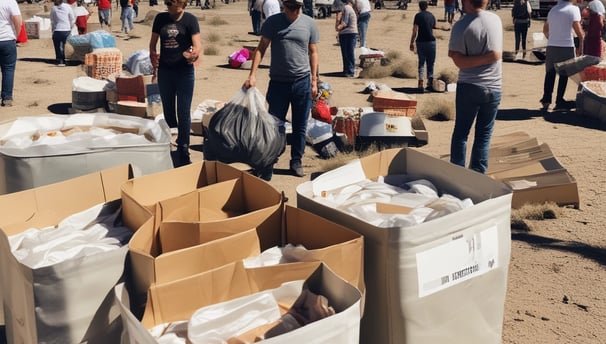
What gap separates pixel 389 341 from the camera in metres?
2.83

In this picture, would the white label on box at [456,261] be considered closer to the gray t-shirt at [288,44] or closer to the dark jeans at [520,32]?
the gray t-shirt at [288,44]

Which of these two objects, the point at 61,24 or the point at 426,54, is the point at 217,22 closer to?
the point at 61,24

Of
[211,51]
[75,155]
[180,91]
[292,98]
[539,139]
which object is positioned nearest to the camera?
[75,155]

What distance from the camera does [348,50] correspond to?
13414 mm

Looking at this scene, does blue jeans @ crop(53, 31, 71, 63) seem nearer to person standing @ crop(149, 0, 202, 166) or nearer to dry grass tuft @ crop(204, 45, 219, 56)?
dry grass tuft @ crop(204, 45, 219, 56)

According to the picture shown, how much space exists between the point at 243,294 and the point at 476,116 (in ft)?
12.4

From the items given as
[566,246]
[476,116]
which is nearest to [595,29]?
[476,116]

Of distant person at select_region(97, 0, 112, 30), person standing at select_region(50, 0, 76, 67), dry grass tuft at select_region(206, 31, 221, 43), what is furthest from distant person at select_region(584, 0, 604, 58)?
distant person at select_region(97, 0, 112, 30)

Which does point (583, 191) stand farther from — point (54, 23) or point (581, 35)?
point (54, 23)

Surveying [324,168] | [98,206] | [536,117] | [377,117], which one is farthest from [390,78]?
[98,206]

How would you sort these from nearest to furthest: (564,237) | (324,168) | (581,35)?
(564,237) < (324,168) < (581,35)

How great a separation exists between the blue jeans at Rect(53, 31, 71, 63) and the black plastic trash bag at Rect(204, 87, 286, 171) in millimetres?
9826

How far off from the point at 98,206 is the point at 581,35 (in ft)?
26.3

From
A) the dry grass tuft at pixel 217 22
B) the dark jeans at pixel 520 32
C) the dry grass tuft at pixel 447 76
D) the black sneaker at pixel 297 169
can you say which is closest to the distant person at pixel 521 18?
the dark jeans at pixel 520 32
